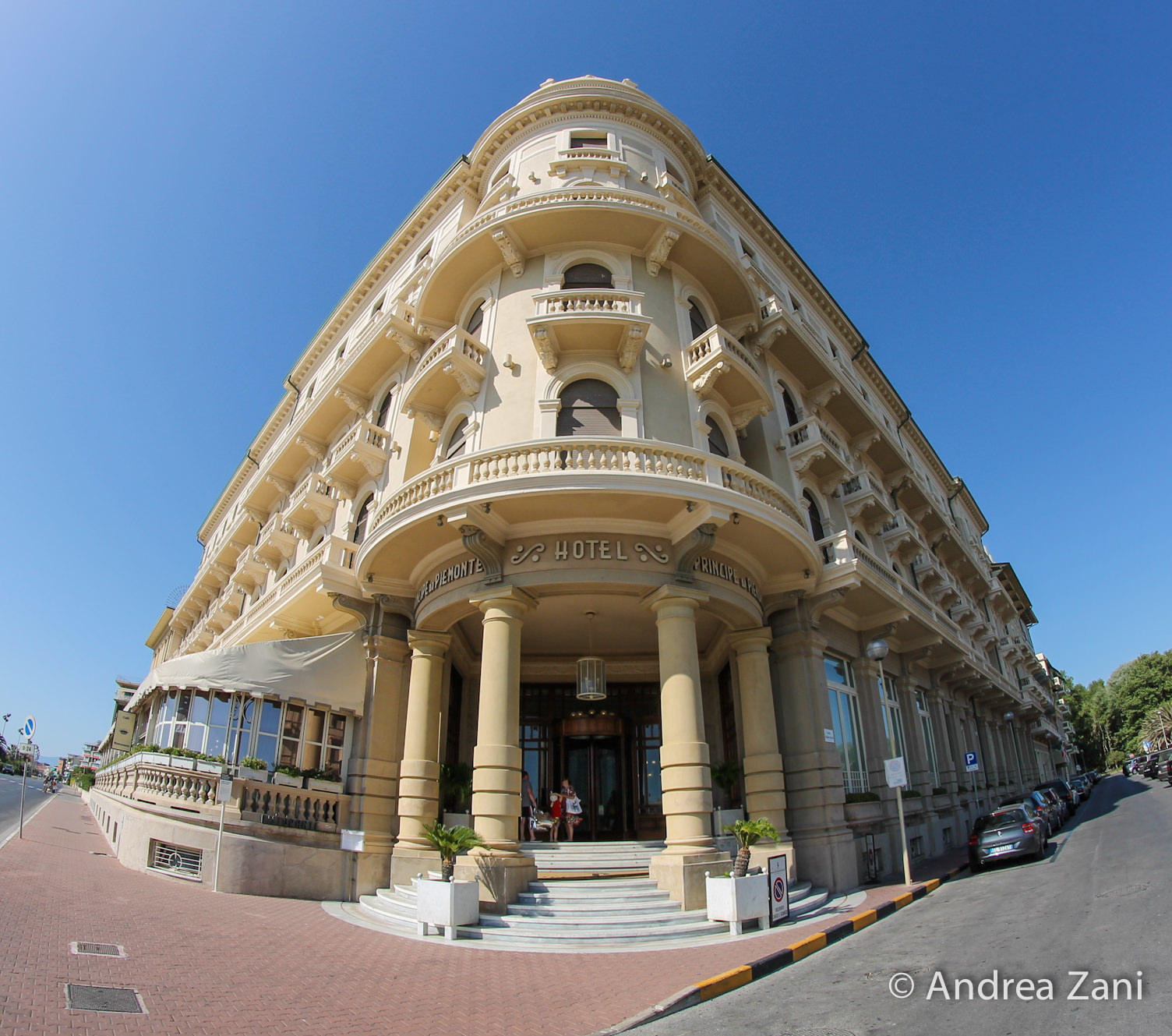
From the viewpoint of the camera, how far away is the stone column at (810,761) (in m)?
13.6

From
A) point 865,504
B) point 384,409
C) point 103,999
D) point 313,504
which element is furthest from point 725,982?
point 384,409

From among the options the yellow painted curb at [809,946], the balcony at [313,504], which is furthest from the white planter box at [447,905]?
the balcony at [313,504]

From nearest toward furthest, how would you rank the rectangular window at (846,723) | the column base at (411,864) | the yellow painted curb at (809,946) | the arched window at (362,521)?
the yellow painted curb at (809,946)
the column base at (411,864)
the rectangular window at (846,723)
the arched window at (362,521)

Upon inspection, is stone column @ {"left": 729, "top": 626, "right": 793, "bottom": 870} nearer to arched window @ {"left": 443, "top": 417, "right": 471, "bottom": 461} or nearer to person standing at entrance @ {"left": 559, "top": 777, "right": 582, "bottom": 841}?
person standing at entrance @ {"left": 559, "top": 777, "right": 582, "bottom": 841}

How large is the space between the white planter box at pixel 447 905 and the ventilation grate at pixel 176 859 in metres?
5.58

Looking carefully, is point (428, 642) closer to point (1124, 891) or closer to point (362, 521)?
point (362, 521)

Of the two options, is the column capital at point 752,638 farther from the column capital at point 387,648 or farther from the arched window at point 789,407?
the arched window at point 789,407

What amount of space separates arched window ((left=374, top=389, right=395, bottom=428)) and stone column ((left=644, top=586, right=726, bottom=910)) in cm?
1126

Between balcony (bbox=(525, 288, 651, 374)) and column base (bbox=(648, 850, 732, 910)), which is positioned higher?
balcony (bbox=(525, 288, 651, 374))

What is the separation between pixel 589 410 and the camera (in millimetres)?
14461

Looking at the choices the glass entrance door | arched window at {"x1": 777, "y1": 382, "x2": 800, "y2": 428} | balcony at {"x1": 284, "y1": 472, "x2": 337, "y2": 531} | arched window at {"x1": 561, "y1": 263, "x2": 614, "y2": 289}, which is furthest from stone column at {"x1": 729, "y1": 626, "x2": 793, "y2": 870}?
balcony at {"x1": 284, "y1": 472, "x2": 337, "y2": 531}

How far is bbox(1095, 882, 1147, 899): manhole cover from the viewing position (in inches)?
396

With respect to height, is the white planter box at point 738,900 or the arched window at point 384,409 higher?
the arched window at point 384,409

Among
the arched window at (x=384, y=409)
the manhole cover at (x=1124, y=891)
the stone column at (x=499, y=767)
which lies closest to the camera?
the manhole cover at (x=1124, y=891)
